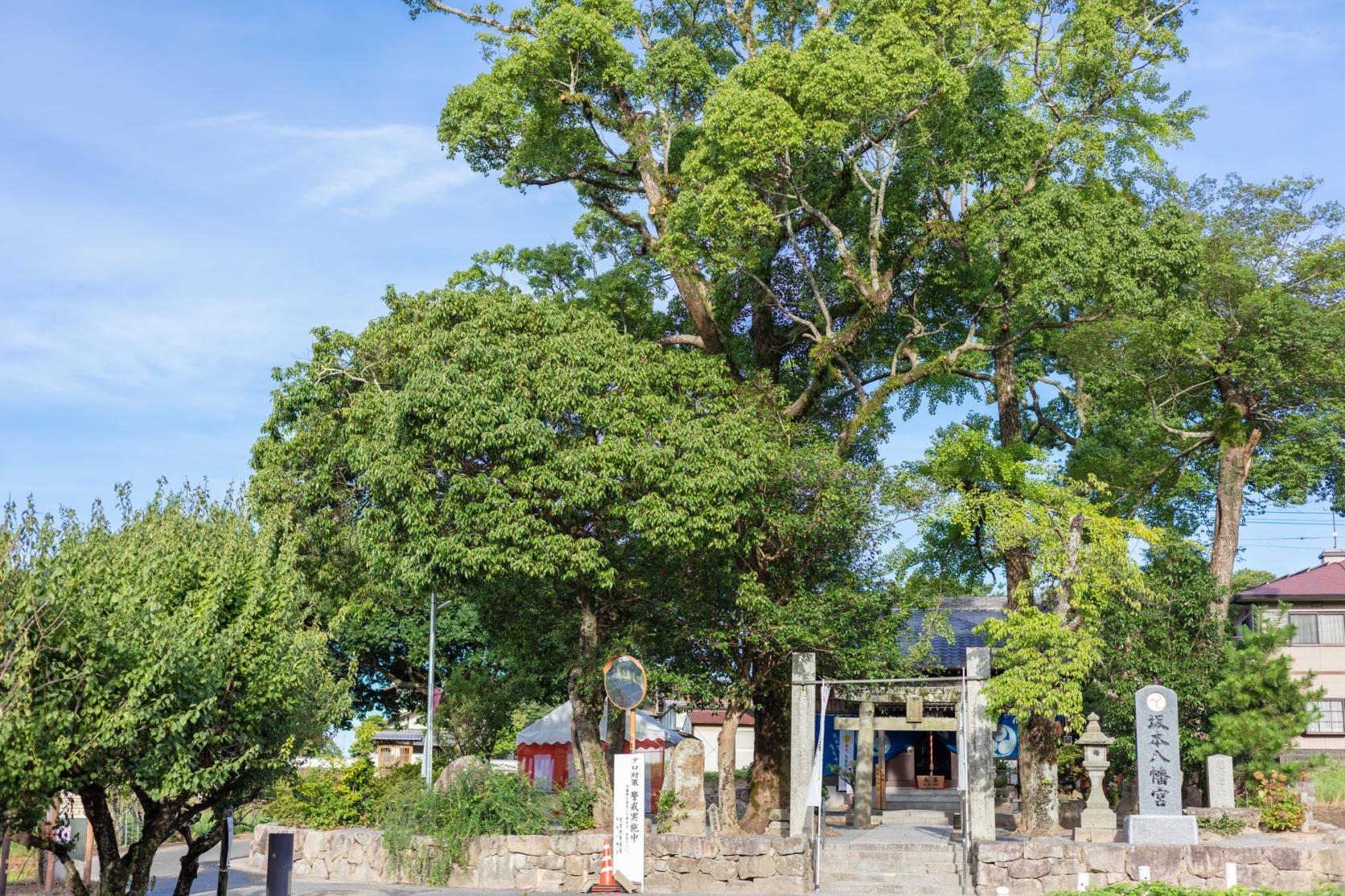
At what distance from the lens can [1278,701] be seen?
78.3 ft

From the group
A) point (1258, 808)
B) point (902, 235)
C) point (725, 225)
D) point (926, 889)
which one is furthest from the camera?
point (902, 235)

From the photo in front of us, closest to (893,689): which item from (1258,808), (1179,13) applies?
(1258,808)

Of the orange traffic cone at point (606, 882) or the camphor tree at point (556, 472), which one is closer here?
the orange traffic cone at point (606, 882)

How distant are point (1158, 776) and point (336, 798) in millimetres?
16389

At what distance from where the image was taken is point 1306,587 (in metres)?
36.3

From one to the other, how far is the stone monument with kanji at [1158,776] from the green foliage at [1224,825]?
1.40 metres

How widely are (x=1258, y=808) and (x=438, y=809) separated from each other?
603 inches

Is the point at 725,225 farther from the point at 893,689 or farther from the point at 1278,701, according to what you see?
the point at 1278,701

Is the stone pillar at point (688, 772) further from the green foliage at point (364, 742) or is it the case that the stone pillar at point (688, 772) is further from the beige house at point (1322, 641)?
the beige house at point (1322, 641)

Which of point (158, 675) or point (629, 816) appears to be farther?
point (629, 816)

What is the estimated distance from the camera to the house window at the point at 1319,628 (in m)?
36.1

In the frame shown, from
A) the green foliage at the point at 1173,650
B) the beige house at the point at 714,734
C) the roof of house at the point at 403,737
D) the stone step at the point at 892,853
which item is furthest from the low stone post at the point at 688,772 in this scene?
the roof of house at the point at 403,737

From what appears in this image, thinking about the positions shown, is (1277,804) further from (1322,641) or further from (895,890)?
(1322,641)

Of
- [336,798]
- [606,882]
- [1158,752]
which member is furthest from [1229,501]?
[336,798]
